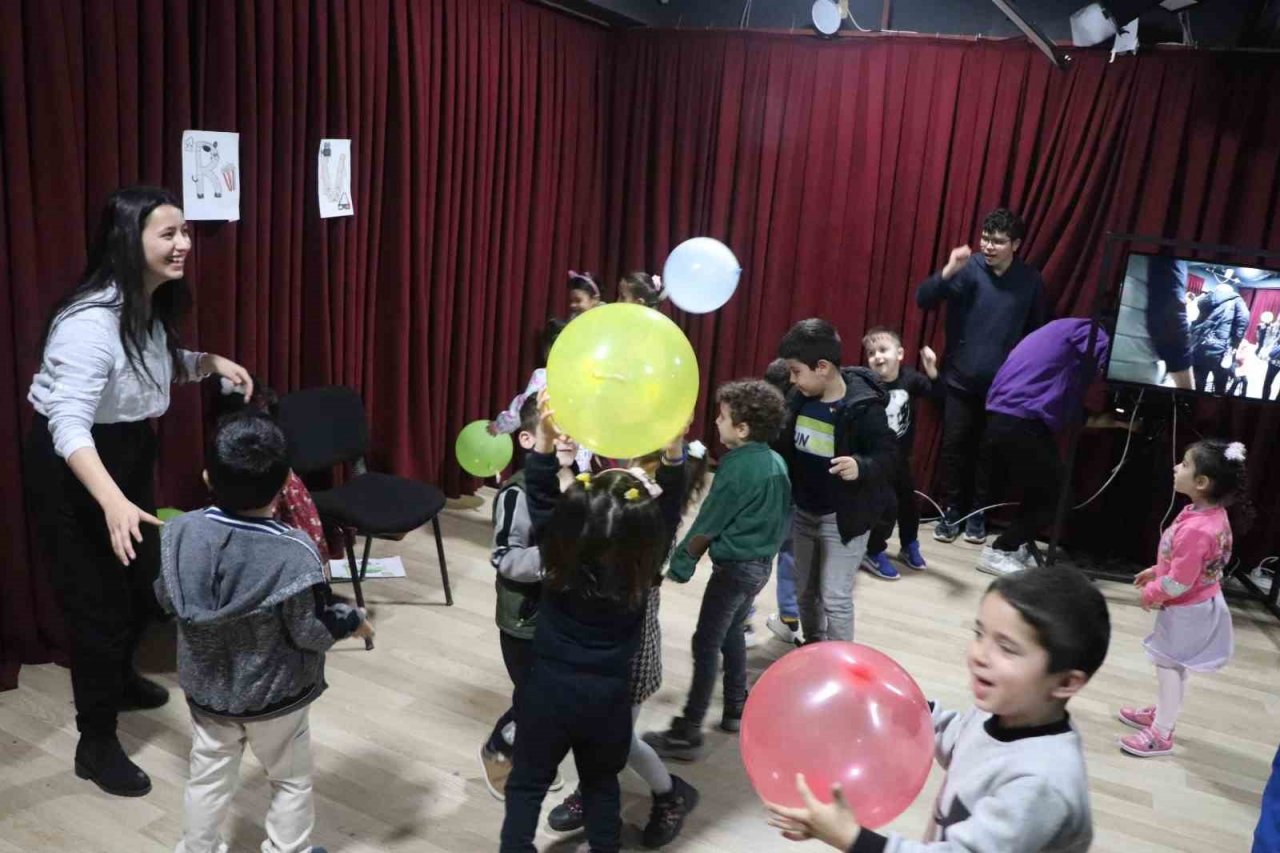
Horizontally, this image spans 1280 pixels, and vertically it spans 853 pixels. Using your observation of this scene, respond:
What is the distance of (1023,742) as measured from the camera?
1254 millimetres

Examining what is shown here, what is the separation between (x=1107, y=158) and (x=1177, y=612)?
8.14 ft

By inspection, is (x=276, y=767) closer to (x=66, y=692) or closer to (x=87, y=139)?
(x=66, y=692)

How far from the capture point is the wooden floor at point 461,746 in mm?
2324

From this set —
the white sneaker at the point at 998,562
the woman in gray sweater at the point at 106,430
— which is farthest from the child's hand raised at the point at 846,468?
the white sneaker at the point at 998,562

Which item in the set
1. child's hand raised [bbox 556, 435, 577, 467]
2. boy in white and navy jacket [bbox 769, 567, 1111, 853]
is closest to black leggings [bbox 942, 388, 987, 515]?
child's hand raised [bbox 556, 435, 577, 467]

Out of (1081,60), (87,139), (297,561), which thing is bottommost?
(297,561)

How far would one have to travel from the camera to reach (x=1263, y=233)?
430 cm

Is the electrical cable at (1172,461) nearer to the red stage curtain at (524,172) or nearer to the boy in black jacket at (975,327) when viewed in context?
the red stage curtain at (524,172)

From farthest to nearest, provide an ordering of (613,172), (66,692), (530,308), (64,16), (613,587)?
(613,172), (530,308), (66,692), (64,16), (613,587)

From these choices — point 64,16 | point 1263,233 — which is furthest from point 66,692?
point 1263,233

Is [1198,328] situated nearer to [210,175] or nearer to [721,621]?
[721,621]

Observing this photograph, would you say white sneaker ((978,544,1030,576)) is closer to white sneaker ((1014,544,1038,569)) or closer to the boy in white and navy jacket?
white sneaker ((1014,544,1038,569))

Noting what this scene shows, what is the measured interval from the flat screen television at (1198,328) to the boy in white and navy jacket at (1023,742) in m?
3.17

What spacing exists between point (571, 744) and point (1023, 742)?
94cm
